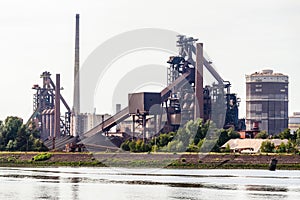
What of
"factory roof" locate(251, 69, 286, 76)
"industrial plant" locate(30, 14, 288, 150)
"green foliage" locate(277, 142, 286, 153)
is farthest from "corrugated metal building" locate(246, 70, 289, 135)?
"green foliage" locate(277, 142, 286, 153)

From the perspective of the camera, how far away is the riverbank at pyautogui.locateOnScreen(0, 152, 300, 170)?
295ft

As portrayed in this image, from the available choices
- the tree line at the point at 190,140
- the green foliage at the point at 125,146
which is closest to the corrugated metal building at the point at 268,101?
the tree line at the point at 190,140

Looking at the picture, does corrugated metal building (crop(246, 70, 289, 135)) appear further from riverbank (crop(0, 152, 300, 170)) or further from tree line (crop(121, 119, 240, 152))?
riverbank (crop(0, 152, 300, 170))

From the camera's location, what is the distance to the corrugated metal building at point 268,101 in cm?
16088

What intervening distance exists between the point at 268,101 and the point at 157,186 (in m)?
97.5

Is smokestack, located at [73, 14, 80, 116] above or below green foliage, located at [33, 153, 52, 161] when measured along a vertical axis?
above

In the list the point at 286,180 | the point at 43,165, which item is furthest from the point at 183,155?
the point at 286,180

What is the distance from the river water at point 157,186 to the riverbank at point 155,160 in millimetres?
5226

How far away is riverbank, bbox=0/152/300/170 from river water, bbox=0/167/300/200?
17.1 ft

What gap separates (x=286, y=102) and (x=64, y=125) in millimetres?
42136

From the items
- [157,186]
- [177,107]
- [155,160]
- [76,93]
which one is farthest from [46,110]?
[157,186]

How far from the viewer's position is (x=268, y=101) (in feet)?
530

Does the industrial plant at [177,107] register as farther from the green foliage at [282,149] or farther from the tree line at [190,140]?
the green foliage at [282,149]

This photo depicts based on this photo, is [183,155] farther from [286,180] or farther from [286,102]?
[286,102]
